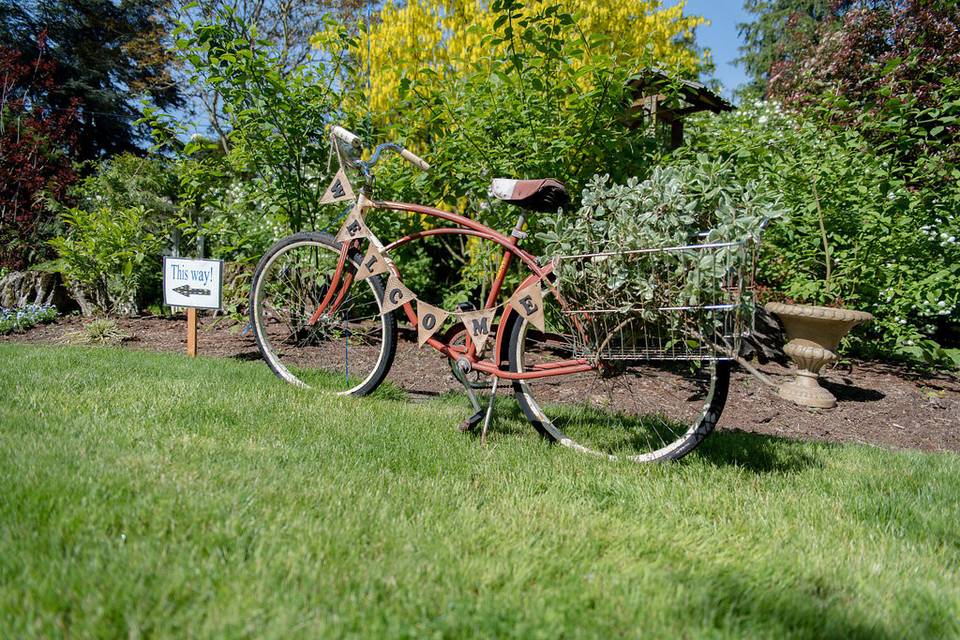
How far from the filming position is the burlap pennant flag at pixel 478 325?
287cm

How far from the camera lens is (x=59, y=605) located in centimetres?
129

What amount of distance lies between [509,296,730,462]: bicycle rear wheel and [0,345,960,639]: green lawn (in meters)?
0.15

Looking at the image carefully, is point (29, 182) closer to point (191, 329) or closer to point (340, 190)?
point (191, 329)

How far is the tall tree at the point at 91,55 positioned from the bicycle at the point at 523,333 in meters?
13.8

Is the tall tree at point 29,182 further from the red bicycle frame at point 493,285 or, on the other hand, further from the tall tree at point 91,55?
the tall tree at point 91,55

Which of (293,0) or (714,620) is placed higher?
(293,0)

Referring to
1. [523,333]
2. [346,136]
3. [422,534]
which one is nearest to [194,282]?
[346,136]

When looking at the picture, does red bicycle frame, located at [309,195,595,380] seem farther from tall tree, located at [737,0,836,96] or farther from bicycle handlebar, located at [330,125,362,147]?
tall tree, located at [737,0,836,96]

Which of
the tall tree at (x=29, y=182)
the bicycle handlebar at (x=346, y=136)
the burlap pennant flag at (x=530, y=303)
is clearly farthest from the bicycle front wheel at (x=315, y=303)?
the tall tree at (x=29, y=182)

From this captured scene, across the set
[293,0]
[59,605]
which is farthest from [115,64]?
Answer: [59,605]

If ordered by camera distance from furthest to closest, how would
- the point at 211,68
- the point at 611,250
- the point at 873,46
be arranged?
the point at 873,46
the point at 211,68
the point at 611,250

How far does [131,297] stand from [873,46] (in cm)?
1035

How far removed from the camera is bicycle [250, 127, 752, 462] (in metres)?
2.47

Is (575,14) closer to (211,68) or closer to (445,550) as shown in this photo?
(211,68)
